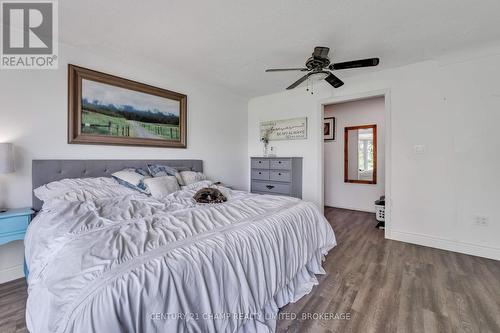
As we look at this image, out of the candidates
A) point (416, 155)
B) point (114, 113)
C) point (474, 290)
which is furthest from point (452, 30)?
point (114, 113)

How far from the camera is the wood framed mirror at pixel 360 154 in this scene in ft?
15.6

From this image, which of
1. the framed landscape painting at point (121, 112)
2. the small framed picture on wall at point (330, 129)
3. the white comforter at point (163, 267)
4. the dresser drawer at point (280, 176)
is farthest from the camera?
the small framed picture on wall at point (330, 129)

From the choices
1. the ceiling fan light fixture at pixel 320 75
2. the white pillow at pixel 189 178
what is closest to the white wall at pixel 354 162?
the ceiling fan light fixture at pixel 320 75

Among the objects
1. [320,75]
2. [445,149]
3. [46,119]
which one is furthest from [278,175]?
[46,119]

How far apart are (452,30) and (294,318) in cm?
318

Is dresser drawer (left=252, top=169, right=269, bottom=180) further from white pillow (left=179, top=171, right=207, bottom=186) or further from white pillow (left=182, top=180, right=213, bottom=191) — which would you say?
white pillow (left=182, top=180, right=213, bottom=191)

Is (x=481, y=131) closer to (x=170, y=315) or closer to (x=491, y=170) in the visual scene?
(x=491, y=170)

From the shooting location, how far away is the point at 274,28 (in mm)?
2244

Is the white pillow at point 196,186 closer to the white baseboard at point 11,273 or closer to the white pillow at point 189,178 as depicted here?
the white pillow at point 189,178

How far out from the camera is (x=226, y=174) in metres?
4.36

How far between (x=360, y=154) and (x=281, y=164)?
7.03ft

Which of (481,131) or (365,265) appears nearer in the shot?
(365,265)

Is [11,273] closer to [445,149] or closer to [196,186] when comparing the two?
[196,186]

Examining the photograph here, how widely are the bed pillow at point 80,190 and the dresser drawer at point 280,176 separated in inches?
93.5
